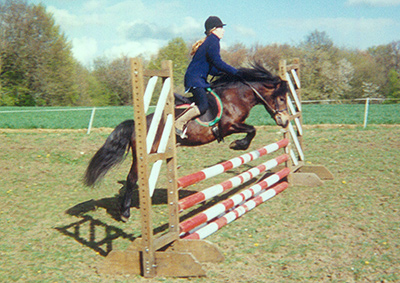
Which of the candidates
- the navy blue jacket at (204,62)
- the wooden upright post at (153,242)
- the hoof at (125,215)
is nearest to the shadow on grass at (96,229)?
the hoof at (125,215)

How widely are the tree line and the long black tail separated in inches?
1314

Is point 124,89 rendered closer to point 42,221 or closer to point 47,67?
A: point 47,67

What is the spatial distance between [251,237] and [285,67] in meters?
3.24

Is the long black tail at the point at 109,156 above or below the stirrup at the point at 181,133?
below

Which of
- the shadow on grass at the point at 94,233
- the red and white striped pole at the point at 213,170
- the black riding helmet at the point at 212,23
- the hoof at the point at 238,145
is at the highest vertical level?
the black riding helmet at the point at 212,23

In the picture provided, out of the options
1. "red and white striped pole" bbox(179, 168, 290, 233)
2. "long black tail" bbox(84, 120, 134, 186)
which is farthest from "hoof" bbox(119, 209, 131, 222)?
"red and white striped pole" bbox(179, 168, 290, 233)

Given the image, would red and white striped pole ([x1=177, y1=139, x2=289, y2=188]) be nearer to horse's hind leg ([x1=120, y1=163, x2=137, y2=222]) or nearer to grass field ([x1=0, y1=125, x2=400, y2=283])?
grass field ([x1=0, y1=125, x2=400, y2=283])

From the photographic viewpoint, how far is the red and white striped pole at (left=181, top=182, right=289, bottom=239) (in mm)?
4513

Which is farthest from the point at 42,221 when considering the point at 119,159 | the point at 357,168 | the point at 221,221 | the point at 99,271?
the point at 357,168

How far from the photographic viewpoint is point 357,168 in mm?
8148

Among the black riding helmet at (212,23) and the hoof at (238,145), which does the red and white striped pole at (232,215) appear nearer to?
the hoof at (238,145)

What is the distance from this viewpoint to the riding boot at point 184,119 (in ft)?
18.0

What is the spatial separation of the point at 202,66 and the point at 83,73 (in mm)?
45585

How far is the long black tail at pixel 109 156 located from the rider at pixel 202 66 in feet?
2.43
